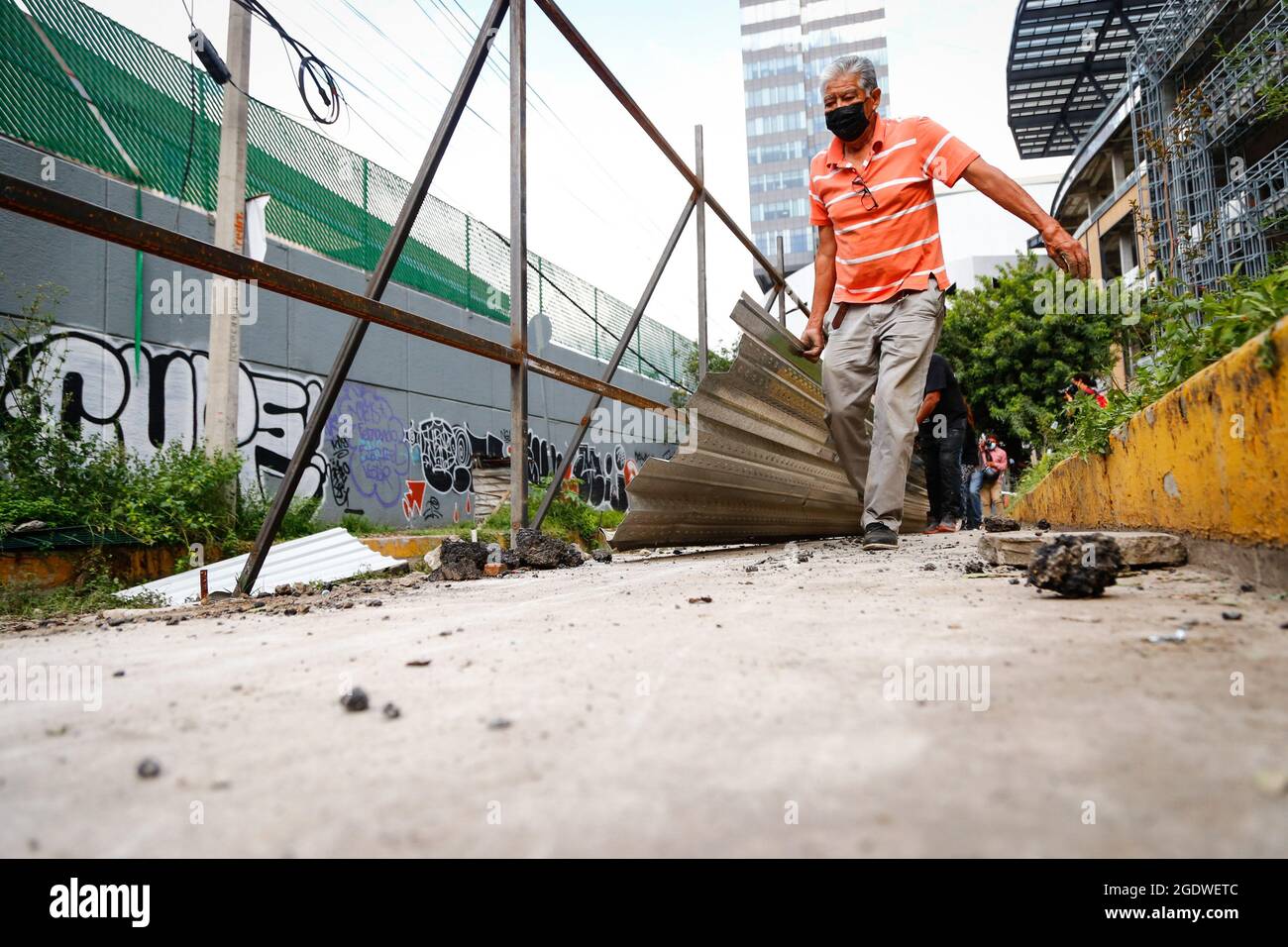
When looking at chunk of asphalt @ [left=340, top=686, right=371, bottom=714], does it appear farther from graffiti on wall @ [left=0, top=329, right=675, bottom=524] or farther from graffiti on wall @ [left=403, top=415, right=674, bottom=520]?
graffiti on wall @ [left=403, top=415, right=674, bottom=520]

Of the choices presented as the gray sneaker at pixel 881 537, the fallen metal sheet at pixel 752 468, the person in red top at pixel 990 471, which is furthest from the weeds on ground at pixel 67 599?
the person in red top at pixel 990 471

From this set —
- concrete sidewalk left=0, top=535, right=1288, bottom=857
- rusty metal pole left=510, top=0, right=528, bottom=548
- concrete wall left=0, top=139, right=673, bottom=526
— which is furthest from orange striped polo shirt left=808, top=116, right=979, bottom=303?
concrete wall left=0, top=139, right=673, bottom=526

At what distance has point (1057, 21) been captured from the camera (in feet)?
52.5

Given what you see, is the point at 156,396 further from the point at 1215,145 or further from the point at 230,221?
the point at 1215,145

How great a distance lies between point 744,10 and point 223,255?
78.7 m

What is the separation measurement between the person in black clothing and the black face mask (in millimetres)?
2399

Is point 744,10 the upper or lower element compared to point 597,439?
upper

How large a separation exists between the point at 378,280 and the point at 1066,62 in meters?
→ 20.3

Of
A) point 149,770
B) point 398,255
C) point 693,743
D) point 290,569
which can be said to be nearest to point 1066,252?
point 398,255

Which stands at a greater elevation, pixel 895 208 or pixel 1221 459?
pixel 895 208

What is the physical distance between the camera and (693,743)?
2.48 feet

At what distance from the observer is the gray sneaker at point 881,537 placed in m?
3.04

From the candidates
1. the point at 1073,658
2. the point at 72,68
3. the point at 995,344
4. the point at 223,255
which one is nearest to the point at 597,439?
the point at 995,344
